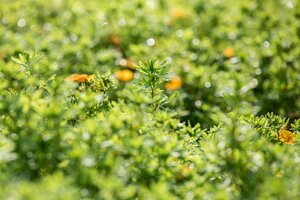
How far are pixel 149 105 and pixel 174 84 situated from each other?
73cm

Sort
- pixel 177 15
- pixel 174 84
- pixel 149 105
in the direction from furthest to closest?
pixel 177 15 < pixel 174 84 < pixel 149 105

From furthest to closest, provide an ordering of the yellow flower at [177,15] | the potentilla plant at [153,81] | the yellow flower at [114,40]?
1. the yellow flower at [177,15]
2. the yellow flower at [114,40]
3. the potentilla plant at [153,81]

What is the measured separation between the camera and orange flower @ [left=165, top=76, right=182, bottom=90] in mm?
3720

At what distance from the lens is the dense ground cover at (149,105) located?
2.22 metres

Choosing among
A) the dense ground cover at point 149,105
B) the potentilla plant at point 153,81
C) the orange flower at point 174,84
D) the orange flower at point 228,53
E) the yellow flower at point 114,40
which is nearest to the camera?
the dense ground cover at point 149,105

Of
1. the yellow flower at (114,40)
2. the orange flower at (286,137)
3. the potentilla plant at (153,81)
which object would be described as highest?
the potentilla plant at (153,81)

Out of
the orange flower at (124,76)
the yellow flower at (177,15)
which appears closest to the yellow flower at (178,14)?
the yellow flower at (177,15)

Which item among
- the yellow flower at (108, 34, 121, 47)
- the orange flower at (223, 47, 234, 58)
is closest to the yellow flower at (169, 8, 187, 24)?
the yellow flower at (108, 34, 121, 47)

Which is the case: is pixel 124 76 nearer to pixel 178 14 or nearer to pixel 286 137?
pixel 286 137

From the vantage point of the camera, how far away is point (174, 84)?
376cm

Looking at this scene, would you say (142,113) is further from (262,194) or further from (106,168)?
(262,194)

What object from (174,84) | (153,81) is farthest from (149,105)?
(174,84)

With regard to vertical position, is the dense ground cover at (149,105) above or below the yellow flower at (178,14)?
above

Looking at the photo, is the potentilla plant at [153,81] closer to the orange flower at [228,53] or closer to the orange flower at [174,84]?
the orange flower at [174,84]
